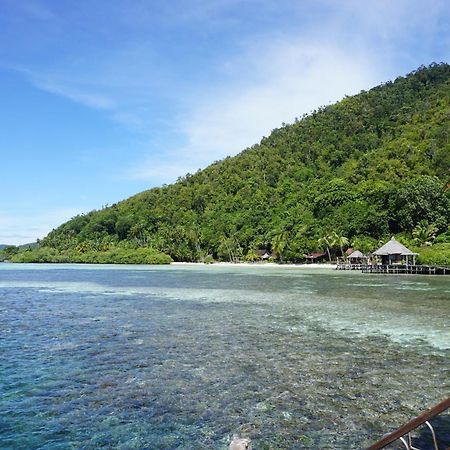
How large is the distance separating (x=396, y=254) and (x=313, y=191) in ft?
151

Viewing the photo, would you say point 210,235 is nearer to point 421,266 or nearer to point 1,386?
point 421,266

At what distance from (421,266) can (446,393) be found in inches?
1880

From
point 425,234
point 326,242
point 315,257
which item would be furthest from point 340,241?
point 425,234

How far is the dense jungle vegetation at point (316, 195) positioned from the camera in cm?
7725

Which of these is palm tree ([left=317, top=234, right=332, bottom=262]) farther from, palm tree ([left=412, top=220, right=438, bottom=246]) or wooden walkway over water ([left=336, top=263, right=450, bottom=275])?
wooden walkway over water ([left=336, top=263, right=450, bottom=275])

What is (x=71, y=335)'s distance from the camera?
1590 cm

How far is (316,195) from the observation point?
97625 mm

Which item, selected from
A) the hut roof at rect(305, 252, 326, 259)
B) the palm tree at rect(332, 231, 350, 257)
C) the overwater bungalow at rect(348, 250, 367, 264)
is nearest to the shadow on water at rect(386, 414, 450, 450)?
the overwater bungalow at rect(348, 250, 367, 264)

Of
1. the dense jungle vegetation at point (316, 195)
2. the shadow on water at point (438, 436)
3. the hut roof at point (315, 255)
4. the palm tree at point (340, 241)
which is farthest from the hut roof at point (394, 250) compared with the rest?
the shadow on water at point (438, 436)

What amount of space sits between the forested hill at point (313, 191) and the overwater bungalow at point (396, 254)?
1437 cm

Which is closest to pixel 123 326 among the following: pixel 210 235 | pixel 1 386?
pixel 1 386

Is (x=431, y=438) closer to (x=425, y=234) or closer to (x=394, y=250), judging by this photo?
(x=394, y=250)

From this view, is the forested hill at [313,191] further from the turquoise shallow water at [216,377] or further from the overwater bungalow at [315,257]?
the turquoise shallow water at [216,377]

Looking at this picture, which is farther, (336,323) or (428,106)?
(428,106)
